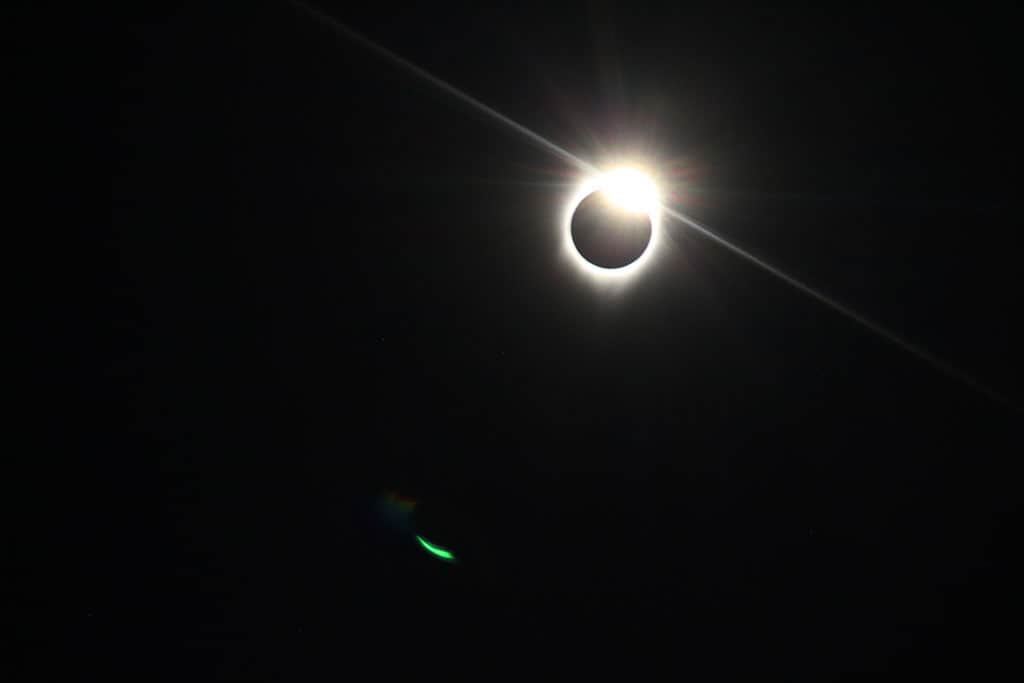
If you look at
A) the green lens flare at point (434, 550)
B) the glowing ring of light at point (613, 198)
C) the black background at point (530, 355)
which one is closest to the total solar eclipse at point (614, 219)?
the glowing ring of light at point (613, 198)

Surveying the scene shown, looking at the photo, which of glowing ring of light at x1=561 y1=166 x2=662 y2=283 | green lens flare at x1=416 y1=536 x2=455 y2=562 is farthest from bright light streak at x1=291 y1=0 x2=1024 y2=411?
green lens flare at x1=416 y1=536 x2=455 y2=562

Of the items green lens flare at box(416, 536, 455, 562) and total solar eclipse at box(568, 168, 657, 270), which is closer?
total solar eclipse at box(568, 168, 657, 270)

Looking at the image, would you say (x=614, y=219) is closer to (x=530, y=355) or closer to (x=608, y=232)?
(x=608, y=232)

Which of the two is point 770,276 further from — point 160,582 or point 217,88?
point 160,582

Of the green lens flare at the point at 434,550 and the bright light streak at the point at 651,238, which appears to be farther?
the green lens flare at the point at 434,550

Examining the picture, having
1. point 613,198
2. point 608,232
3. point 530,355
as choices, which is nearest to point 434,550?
point 530,355

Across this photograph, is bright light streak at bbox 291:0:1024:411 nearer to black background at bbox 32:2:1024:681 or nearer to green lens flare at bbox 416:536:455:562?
black background at bbox 32:2:1024:681

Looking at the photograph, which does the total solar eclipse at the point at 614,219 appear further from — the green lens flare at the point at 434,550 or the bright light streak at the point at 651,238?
the green lens flare at the point at 434,550
